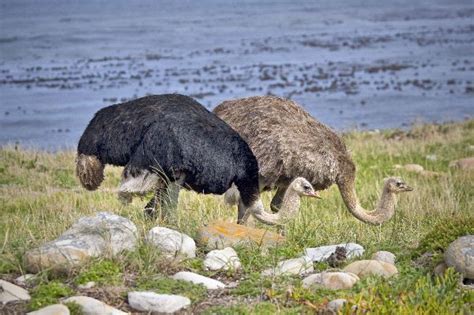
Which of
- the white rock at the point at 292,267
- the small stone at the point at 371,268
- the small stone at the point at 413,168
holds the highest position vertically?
the small stone at the point at 371,268

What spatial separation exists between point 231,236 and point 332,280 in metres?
1.17

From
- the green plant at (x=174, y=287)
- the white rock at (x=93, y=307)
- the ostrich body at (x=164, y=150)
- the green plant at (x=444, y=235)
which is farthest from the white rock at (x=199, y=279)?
the ostrich body at (x=164, y=150)

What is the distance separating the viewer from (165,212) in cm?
916

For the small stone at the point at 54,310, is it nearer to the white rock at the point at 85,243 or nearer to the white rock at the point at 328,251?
the white rock at the point at 85,243

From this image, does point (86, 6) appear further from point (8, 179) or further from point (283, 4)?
point (8, 179)

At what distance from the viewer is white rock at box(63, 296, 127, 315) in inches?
266

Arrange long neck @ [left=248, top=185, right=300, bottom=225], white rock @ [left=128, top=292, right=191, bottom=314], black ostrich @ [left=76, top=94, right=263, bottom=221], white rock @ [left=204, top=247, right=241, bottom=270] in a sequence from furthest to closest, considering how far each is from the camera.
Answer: long neck @ [left=248, top=185, right=300, bottom=225] < black ostrich @ [left=76, top=94, right=263, bottom=221] < white rock @ [left=204, top=247, right=241, bottom=270] < white rock @ [left=128, top=292, right=191, bottom=314]

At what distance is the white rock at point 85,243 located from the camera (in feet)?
24.0

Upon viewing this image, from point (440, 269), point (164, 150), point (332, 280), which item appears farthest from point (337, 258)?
point (164, 150)

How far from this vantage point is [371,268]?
24.7 ft

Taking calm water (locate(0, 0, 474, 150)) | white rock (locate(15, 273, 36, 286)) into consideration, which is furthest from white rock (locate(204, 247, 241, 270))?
calm water (locate(0, 0, 474, 150))

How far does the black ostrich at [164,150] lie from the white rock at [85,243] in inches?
43.0

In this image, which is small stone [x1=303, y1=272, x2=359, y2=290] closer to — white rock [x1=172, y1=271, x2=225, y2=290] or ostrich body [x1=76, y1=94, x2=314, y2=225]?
white rock [x1=172, y1=271, x2=225, y2=290]

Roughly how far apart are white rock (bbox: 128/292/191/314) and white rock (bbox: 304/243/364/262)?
135 centimetres
